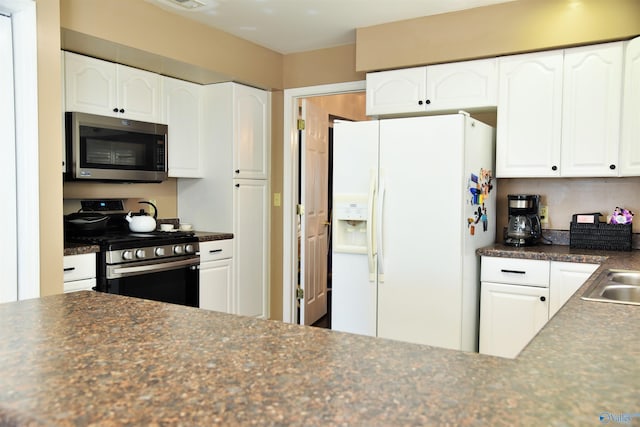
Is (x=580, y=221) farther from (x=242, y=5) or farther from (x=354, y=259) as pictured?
(x=242, y=5)

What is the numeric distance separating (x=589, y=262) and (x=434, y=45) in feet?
5.52

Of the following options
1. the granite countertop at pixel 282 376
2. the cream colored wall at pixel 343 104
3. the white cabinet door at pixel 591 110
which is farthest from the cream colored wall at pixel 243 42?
the granite countertop at pixel 282 376

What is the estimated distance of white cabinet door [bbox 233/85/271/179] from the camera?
3.98 meters

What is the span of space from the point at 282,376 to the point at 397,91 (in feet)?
9.78

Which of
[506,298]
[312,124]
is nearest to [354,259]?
[506,298]

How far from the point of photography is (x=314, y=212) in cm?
454

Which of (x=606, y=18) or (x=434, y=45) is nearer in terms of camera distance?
(x=606, y=18)

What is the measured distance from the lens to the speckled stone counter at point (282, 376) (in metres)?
0.69

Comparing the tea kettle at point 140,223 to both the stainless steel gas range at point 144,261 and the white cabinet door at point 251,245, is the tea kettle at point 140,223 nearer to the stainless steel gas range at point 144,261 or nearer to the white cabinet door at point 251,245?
the stainless steel gas range at point 144,261

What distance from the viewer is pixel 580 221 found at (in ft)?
10.6

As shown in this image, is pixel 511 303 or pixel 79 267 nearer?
pixel 79 267

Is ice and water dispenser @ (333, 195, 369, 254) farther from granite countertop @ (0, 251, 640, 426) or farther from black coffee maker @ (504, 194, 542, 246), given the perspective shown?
granite countertop @ (0, 251, 640, 426)

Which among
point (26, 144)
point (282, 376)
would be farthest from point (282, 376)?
point (26, 144)

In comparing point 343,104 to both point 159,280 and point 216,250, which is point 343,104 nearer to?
point 216,250
